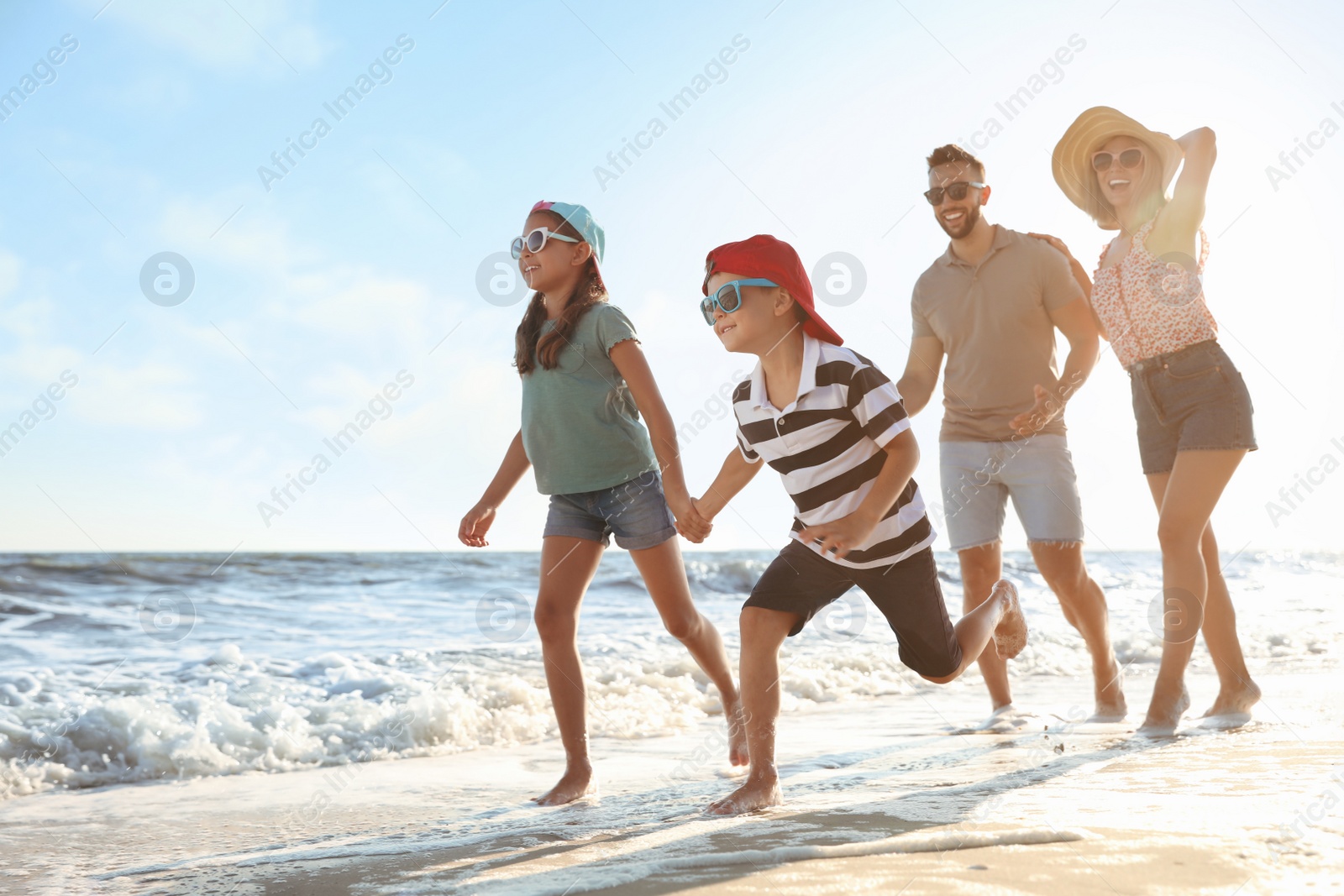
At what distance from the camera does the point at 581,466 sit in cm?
336

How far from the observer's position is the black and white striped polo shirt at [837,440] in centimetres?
269

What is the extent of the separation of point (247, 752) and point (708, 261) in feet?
11.1

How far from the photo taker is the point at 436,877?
225cm

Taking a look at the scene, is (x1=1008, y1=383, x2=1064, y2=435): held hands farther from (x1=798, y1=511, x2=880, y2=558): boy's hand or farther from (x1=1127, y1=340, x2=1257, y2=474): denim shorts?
(x1=798, y1=511, x2=880, y2=558): boy's hand

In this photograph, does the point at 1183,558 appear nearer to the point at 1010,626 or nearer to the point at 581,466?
the point at 1010,626

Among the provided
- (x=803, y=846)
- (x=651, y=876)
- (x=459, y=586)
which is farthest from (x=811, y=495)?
(x=459, y=586)

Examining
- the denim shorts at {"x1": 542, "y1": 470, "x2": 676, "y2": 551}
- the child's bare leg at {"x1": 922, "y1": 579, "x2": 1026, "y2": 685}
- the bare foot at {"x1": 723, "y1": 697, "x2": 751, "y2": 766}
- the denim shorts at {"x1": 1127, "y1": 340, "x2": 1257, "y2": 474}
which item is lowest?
the bare foot at {"x1": 723, "y1": 697, "x2": 751, "y2": 766}

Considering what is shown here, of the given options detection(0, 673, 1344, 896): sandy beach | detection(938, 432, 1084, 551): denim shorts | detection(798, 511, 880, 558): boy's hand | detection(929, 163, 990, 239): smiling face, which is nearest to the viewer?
detection(0, 673, 1344, 896): sandy beach

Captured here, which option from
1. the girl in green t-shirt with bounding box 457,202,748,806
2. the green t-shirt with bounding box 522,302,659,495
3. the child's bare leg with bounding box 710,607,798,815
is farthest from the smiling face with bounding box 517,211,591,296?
the child's bare leg with bounding box 710,607,798,815

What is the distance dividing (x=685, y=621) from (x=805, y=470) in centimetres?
89

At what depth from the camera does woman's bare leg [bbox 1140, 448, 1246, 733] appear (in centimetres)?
362

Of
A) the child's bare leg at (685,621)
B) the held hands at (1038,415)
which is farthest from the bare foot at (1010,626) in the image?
the child's bare leg at (685,621)

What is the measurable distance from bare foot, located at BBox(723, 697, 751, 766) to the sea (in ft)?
5.30

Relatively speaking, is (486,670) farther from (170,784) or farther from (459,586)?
(459,586)
